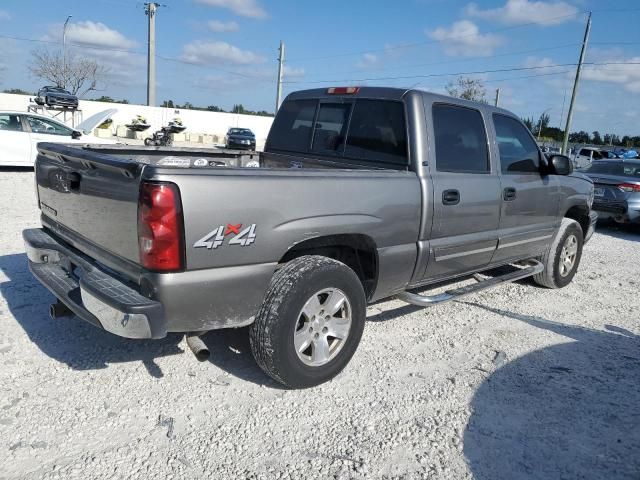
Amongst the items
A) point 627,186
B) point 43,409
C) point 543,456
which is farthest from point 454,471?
point 627,186

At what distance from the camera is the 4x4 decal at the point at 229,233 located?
2.65m

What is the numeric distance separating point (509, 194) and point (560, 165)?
823mm

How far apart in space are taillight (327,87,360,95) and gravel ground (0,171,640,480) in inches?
75.8

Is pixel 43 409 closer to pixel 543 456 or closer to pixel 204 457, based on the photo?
pixel 204 457

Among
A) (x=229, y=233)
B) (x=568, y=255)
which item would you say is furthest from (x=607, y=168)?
(x=229, y=233)

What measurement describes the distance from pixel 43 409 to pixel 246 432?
3.82 ft

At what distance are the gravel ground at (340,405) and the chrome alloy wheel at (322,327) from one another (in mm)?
233

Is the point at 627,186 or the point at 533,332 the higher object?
the point at 627,186

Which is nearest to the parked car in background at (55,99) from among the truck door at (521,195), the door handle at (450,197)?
the truck door at (521,195)

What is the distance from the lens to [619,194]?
32.2 ft

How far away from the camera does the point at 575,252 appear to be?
6.00 metres

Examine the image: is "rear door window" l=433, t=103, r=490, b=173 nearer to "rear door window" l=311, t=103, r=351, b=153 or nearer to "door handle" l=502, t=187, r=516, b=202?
"door handle" l=502, t=187, r=516, b=202

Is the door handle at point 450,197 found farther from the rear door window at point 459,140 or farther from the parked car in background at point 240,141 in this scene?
the parked car in background at point 240,141

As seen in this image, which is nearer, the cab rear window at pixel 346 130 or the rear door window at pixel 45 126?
the cab rear window at pixel 346 130
